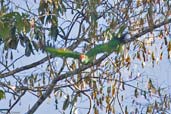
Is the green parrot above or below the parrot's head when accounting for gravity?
above

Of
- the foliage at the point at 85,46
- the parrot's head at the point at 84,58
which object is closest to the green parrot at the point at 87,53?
the parrot's head at the point at 84,58

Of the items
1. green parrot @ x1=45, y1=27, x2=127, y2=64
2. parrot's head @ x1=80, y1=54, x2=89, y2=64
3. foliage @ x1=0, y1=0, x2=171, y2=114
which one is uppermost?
foliage @ x1=0, y1=0, x2=171, y2=114

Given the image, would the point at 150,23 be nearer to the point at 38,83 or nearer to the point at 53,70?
the point at 53,70

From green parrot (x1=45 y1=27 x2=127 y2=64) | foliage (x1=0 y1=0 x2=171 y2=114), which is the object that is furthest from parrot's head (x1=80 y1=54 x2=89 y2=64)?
foliage (x1=0 y1=0 x2=171 y2=114)

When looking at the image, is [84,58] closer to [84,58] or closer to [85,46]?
[84,58]

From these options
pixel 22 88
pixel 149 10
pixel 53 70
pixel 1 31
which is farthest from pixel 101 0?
pixel 1 31

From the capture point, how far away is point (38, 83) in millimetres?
2533

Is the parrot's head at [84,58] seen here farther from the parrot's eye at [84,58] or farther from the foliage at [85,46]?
the foliage at [85,46]

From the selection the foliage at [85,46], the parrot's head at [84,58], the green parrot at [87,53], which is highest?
the foliage at [85,46]

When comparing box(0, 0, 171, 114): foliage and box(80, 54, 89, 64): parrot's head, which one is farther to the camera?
box(0, 0, 171, 114): foliage

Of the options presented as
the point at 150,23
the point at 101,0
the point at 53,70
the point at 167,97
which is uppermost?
the point at 101,0

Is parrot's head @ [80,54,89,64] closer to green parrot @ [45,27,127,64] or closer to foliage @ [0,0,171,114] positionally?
green parrot @ [45,27,127,64]

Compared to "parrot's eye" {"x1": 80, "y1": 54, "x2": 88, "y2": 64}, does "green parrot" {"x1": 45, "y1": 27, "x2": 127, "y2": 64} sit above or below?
above

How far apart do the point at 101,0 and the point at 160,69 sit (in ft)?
4.87
